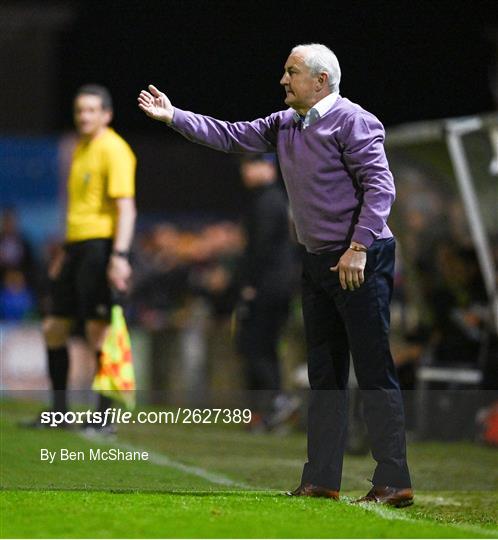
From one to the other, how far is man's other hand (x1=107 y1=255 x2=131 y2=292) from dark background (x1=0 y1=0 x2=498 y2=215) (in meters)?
10.6

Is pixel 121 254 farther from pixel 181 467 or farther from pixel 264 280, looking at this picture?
pixel 264 280

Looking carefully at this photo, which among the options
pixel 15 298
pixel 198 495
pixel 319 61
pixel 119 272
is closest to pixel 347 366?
pixel 198 495

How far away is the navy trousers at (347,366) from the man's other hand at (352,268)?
8 cm

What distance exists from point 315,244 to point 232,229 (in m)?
13.7

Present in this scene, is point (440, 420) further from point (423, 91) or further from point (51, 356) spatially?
point (423, 91)

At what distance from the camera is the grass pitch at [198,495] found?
587 centimetres

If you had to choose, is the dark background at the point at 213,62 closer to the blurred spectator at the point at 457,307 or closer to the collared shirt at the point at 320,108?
the blurred spectator at the point at 457,307

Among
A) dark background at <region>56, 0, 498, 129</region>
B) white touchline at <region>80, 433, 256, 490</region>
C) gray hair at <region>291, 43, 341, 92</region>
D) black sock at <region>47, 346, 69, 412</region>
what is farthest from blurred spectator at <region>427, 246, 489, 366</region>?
dark background at <region>56, 0, 498, 129</region>

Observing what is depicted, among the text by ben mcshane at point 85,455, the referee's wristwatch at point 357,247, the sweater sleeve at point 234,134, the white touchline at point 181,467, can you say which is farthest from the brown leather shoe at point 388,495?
the sweater sleeve at point 234,134

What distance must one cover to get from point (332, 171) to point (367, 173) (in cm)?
16

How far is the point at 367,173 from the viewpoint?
661 cm

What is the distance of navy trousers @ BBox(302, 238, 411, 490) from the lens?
22.0 ft

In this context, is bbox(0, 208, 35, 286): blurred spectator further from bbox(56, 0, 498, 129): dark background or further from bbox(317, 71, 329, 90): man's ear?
bbox(317, 71, 329, 90): man's ear

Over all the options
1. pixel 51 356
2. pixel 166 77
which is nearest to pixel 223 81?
pixel 166 77
